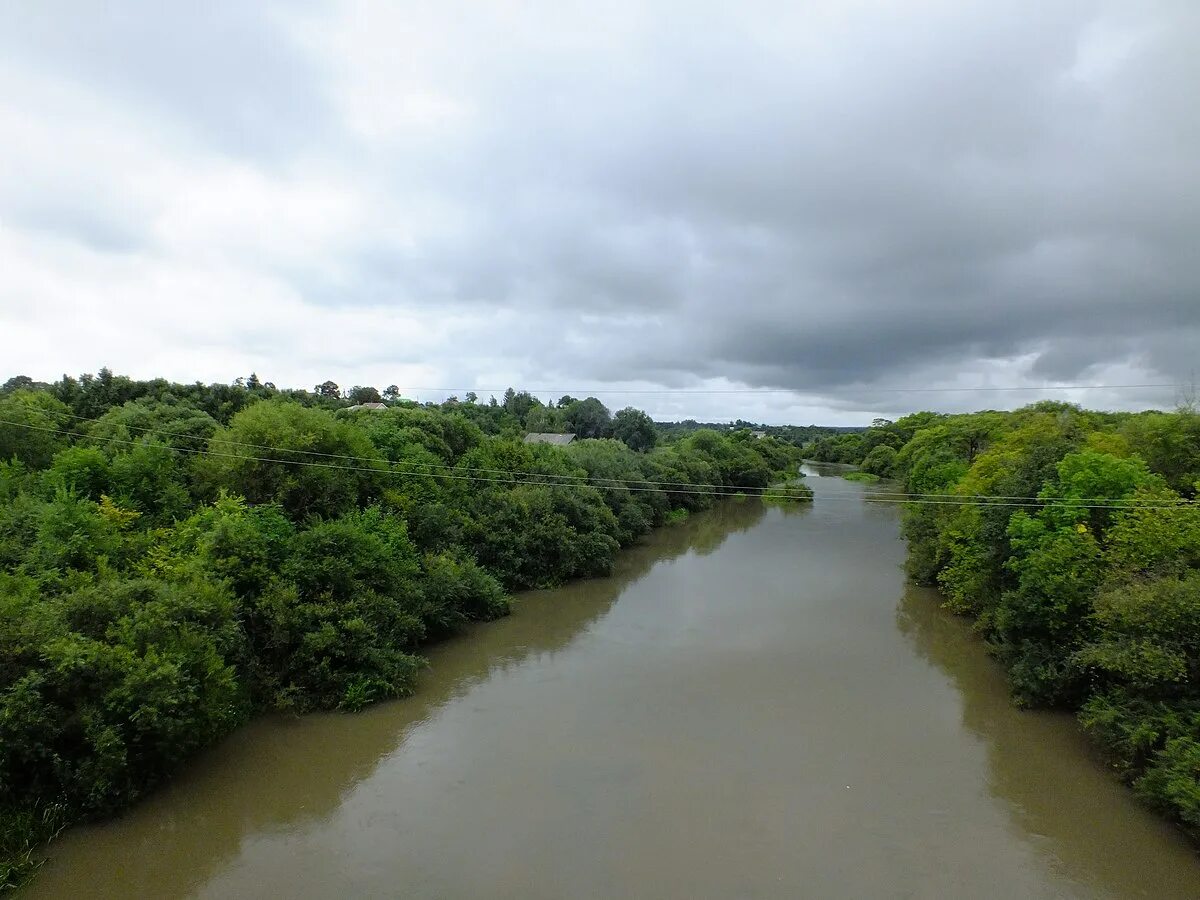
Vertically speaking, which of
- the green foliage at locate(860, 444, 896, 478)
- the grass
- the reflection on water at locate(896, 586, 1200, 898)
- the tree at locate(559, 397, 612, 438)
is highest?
the tree at locate(559, 397, 612, 438)

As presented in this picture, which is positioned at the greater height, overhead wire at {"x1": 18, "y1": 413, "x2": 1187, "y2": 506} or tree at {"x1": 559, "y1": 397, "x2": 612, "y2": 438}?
tree at {"x1": 559, "y1": 397, "x2": 612, "y2": 438}

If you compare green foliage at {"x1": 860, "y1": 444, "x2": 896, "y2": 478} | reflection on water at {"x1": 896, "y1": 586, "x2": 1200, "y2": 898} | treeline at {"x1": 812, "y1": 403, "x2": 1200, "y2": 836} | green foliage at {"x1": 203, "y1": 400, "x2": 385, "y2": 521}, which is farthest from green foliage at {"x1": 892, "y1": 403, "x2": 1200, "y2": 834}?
green foliage at {"x1": 860, "y1": 444, "x2": 896, "y2": 478}

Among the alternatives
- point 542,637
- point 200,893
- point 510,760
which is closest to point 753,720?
point 510,760

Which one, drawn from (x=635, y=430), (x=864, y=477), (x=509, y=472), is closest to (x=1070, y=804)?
(x=509, y=472)

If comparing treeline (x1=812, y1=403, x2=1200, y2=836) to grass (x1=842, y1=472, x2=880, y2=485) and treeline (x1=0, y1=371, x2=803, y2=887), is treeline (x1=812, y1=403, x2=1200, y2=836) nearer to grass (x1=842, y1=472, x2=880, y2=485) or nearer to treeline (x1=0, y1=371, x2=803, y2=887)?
treeline (x1=0, y1=371, x2=803, y2=887)

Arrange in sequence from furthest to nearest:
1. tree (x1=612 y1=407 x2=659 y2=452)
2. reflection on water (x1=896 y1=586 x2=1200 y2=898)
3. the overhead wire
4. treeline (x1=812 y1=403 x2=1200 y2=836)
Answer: tree (x1=612 y1=407 x2=659 y2=452)
the overhead wire
treeline (x1=812 y1=403 x2=1200 y2=836)
reflection on water (x1=896 y1=586 x2=1200 y2=898)

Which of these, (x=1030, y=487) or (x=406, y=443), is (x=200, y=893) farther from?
(x=1030, y=487)

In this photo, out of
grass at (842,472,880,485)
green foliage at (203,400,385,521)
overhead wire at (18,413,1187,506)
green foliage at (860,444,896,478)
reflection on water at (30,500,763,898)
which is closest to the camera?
reflection on water at (30,500,763,898)

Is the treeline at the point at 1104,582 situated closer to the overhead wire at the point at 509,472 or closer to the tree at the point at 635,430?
the overhead wire at the point at 509,472
